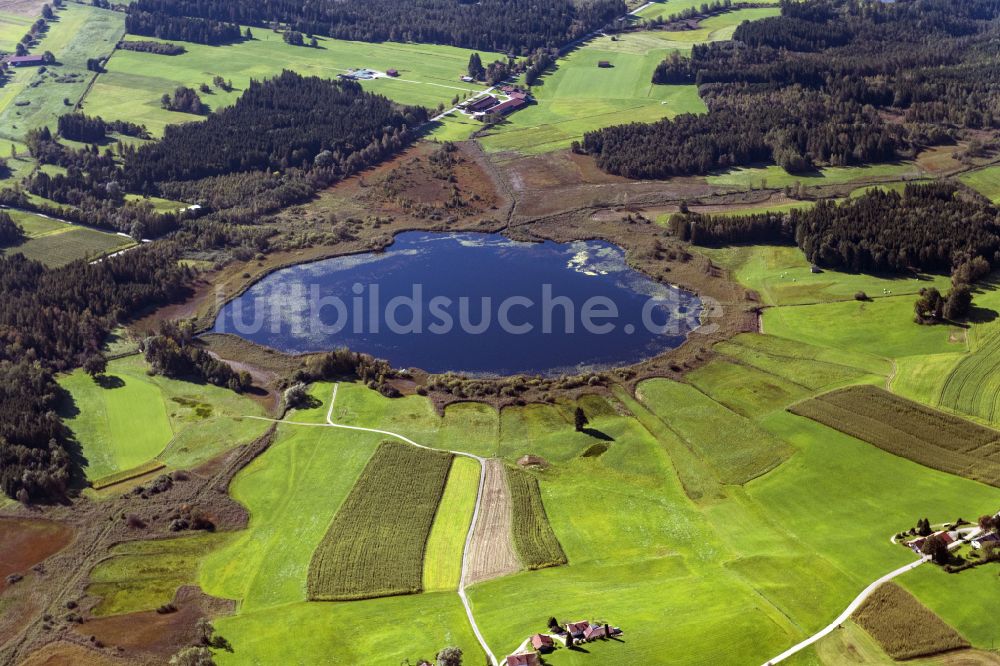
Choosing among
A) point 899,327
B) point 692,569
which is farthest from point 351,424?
point 899,327

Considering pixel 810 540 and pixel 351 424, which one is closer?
pixel 810 540

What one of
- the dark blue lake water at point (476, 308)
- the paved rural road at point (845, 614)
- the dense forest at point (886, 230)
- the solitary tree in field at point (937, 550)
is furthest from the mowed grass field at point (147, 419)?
the dense forest at point (886, 230)

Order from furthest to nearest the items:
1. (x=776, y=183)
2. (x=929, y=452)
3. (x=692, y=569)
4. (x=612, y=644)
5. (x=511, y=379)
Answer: (x=776, y=183)
(x=511, y=379)
(x=929, y=452)
(x=692, y=569)
(x=612, y=644)

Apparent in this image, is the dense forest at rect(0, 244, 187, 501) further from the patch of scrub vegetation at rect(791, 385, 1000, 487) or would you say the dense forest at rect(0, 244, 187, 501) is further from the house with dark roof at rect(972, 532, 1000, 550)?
the house with dark roof at rect(972, 532, 1000, 550)

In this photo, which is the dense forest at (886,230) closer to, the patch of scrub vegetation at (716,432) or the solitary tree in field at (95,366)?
the patch of scrub vegetation at (716,432)

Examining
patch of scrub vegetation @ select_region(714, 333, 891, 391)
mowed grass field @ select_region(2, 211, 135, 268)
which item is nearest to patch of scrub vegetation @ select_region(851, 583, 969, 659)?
patch of scrub vegetation @ select_region(714, 333, 891, 391)

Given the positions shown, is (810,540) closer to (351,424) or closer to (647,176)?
(351,424)
